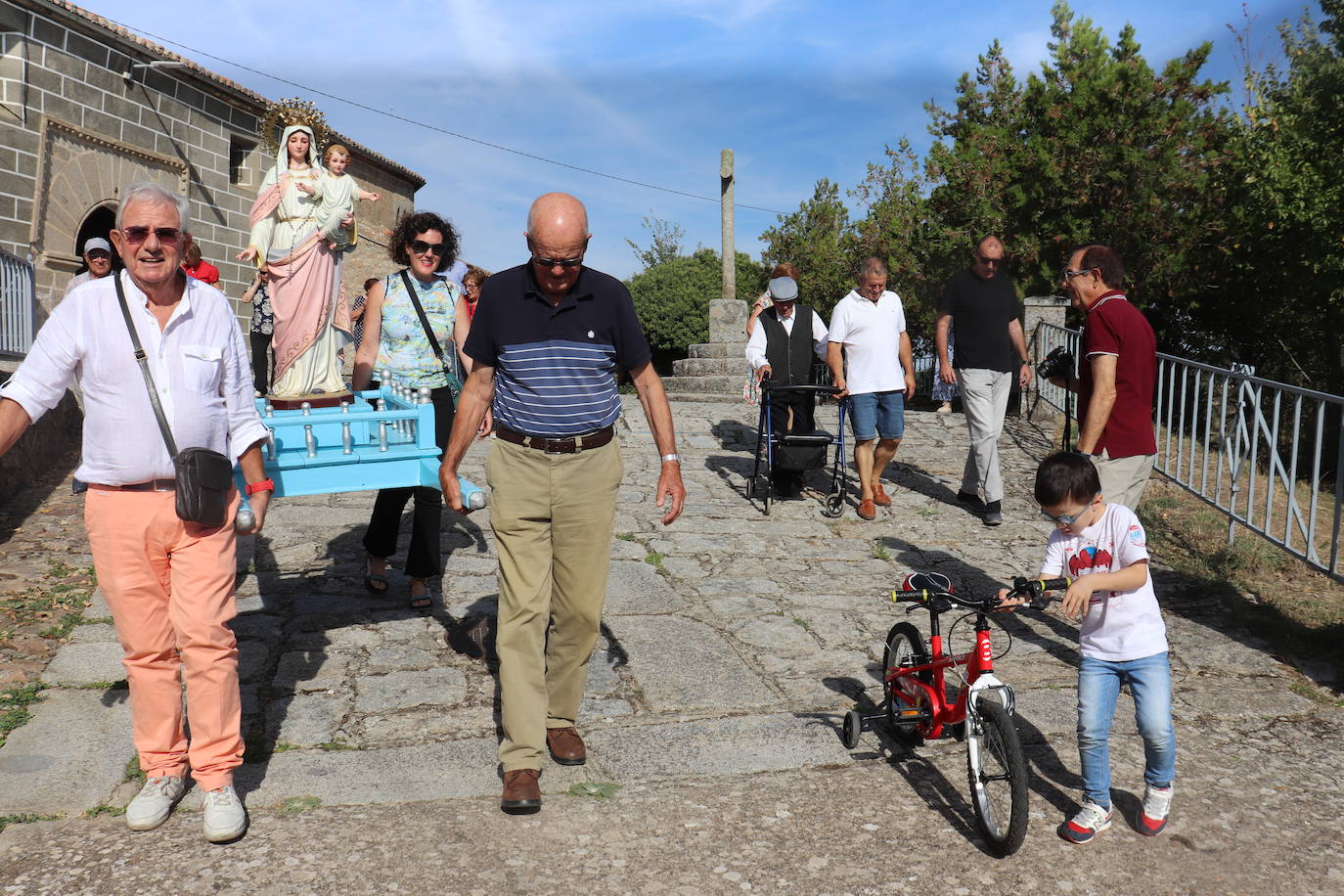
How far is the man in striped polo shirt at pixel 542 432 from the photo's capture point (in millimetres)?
3629

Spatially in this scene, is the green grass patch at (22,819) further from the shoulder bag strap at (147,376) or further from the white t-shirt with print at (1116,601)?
the white t-shirt with print at (1116,601)

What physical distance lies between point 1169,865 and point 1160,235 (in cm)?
1147

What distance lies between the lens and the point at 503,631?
12.2 ft

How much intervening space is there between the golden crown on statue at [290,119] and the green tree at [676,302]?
14.1 m

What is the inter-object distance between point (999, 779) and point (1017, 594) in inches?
23.1

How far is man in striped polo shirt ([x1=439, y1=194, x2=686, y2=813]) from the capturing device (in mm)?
3629

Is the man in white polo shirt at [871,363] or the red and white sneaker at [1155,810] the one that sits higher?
the man in white polo shirt at [871,363]

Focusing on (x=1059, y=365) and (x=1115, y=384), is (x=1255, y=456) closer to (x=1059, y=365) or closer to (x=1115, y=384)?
(x=1059, y=365)

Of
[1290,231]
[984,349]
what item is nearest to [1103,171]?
[1290,231]

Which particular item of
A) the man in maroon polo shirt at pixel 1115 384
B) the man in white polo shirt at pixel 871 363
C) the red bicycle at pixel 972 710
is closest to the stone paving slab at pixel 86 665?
the red bicycle at pixel 972 710

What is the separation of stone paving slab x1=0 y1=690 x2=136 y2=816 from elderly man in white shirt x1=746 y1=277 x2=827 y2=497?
544 centimetres

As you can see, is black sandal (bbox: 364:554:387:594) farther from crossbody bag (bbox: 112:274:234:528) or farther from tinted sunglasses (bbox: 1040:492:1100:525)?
tinted sunglasses (bbox: 1040:492:1100:525)

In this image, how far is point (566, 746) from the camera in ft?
12.9

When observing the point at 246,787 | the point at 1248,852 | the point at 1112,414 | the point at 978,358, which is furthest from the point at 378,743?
the point at 978,358
